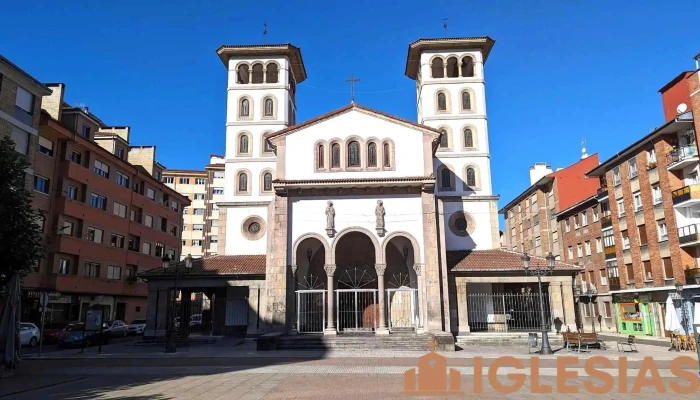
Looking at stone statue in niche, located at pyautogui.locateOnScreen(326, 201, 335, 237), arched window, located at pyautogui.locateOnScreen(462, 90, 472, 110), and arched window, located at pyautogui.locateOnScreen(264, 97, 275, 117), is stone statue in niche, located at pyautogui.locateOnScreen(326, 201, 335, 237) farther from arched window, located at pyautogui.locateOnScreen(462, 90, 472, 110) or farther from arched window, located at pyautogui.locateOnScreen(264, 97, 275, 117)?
arched window, located at pyautogui.locateOnScreen(462, 90, 472, 110)

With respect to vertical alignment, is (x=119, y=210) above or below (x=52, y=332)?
above

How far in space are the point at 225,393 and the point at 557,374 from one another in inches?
358

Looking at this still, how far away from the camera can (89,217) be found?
38531mm

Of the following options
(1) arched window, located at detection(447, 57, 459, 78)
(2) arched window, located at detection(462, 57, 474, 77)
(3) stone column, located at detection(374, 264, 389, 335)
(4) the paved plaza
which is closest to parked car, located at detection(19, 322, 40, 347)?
(4) the paved plaza

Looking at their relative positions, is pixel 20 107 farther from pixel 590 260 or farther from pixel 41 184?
pixel 590 260

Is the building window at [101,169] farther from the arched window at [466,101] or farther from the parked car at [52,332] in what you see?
the arched window at [466,101]

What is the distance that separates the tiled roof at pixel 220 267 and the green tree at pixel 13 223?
40.3ft

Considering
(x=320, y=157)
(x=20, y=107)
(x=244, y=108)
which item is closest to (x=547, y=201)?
(x=244, y=108)

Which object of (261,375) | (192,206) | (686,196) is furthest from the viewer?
(192,206)

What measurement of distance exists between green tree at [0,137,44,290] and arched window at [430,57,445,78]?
28.6 metres

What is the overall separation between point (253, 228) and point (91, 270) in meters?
14.1

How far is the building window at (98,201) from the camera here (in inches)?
1543

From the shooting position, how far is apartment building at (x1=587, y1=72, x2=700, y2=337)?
1209 inches

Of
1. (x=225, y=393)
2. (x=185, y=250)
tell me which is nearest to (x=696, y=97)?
(x=225, y=393)
